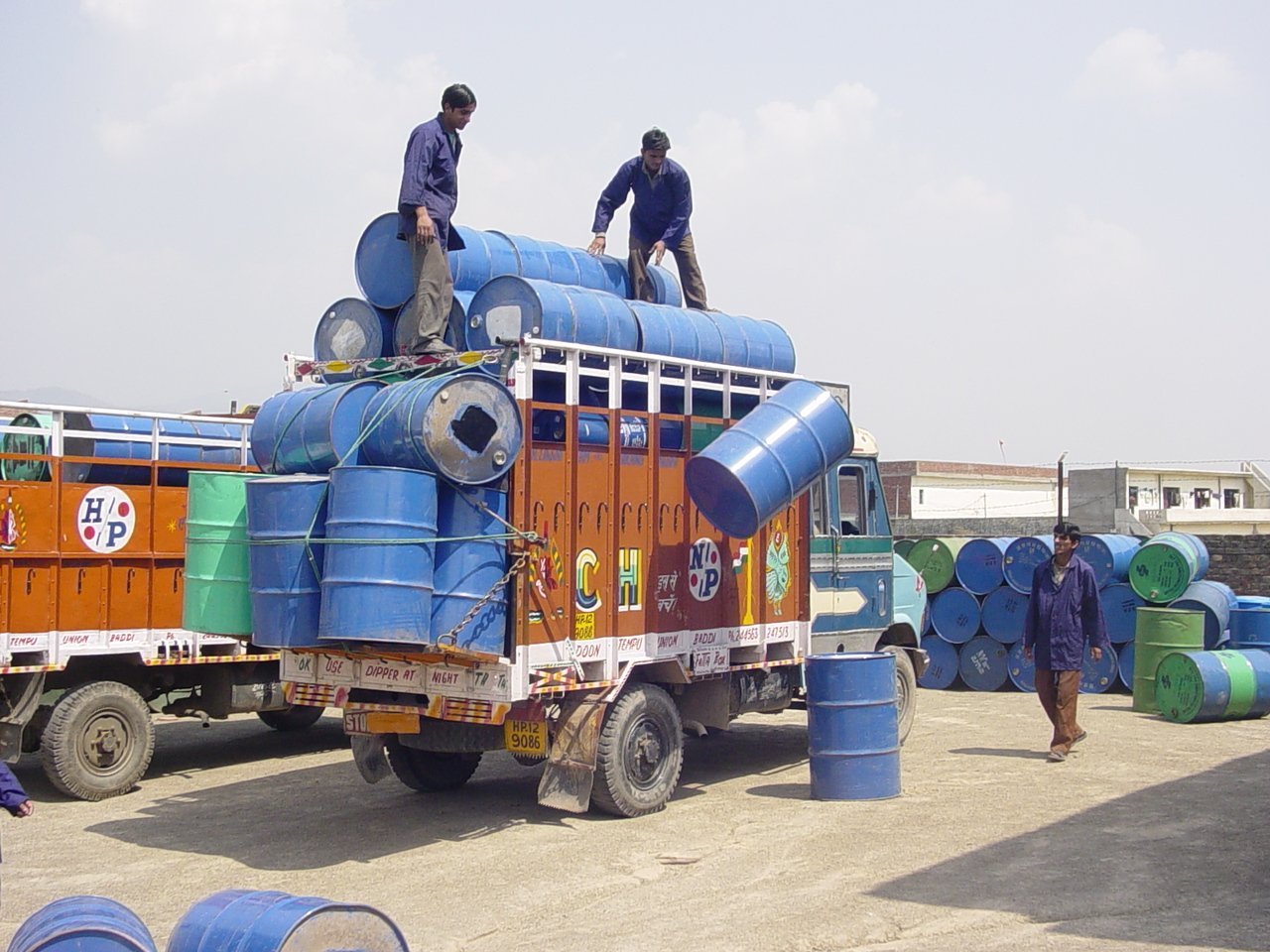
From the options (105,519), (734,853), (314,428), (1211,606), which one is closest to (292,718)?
(105,519)

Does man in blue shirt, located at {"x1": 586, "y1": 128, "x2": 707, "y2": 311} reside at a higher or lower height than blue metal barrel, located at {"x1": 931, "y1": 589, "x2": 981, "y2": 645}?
higher

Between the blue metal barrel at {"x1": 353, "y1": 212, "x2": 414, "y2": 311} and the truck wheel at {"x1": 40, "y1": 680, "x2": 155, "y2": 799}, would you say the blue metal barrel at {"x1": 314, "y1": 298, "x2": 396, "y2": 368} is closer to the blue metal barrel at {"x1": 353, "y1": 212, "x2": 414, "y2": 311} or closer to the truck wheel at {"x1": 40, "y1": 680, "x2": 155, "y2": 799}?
the blue metal barrel at {"x1": 353, "y1": 212, "x2": 414, "y2": 311}

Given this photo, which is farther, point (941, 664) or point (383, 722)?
point (941, 664)

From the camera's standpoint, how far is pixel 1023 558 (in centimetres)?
1720

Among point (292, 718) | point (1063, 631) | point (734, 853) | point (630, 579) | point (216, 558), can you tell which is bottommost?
point (734, 853)

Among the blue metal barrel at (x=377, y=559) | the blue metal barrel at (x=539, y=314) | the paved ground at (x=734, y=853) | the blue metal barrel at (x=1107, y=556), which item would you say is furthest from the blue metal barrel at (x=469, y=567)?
the blue metal barrel at (x=1107, y=556)

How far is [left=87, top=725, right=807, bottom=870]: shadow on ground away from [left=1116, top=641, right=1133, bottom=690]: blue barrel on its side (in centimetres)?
629

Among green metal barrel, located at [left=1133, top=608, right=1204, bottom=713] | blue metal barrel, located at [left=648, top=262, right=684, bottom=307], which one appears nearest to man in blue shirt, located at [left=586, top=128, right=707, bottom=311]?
blue metal barrel, located at [left=648, top=262, right=684, bottom=307]

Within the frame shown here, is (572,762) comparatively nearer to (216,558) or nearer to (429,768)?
(429,768)

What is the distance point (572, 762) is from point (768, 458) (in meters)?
2.40

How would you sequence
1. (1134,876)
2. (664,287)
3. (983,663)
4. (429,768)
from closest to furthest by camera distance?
(1134,876), (429,768), (664,287), (983,663)

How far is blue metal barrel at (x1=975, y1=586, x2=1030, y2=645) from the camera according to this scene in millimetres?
17250

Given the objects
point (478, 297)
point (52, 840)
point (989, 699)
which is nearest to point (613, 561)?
point (478, 297)

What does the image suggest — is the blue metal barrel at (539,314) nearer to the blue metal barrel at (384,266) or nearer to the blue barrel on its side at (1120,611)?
the blue metal barrel at (384,266)
